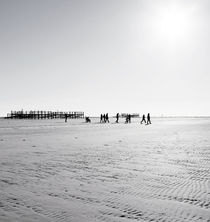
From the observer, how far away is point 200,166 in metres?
8.46

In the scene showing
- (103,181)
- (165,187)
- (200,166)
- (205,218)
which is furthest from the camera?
(200,166)

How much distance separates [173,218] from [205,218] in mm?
442

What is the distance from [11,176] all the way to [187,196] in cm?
411

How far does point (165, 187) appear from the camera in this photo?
19.4 ft

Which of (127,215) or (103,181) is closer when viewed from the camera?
(127,215)

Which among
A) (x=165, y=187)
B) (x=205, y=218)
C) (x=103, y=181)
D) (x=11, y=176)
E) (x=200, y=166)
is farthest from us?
(x=200, y=166)

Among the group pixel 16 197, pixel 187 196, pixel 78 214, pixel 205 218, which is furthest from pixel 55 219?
pixel 187 196

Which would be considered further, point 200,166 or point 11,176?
point 200,166

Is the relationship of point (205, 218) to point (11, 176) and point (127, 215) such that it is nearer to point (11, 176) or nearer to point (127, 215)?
point (127, 215)

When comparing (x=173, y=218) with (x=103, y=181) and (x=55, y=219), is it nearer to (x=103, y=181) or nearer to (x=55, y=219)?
(x=55, y=219)

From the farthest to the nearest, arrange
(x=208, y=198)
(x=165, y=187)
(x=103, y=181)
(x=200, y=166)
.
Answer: (x=200, y=166), (x=103, y=181), (x=165, y=187), (x=208, y=198)

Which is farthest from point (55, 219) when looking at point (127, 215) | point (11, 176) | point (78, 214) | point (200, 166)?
point (200, 166)

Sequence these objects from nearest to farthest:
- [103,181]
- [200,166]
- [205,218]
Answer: [205,218], [103,181], [200,166]

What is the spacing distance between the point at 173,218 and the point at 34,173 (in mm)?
4288
